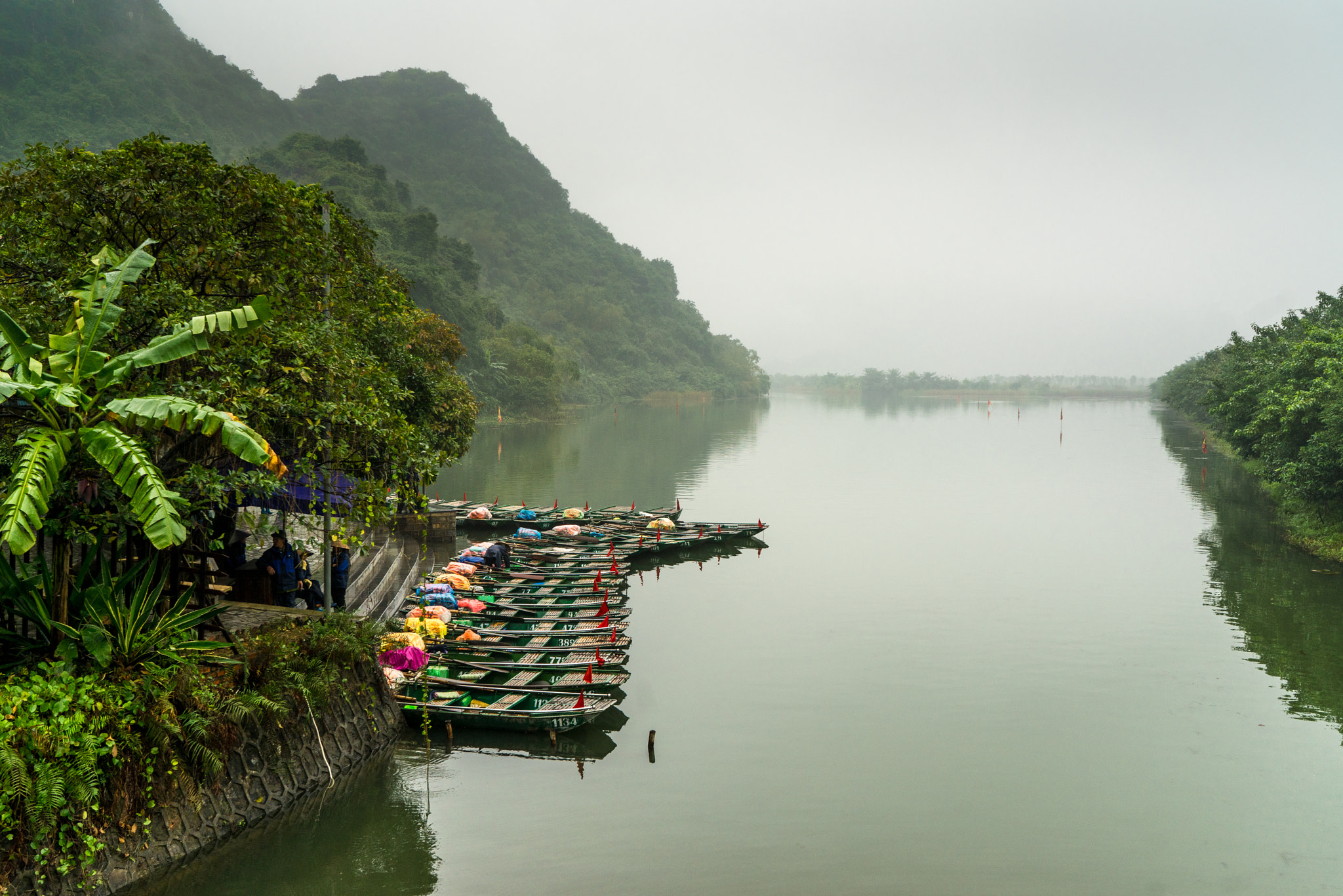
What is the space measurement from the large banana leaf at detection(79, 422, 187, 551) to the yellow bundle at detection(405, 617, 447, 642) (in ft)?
21.7

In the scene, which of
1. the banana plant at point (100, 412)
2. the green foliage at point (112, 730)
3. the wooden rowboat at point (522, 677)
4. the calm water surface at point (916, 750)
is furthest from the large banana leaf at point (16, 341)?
the wooden rowboat at point (522, 677)

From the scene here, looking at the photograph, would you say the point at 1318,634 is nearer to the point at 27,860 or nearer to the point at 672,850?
the point at 672,850

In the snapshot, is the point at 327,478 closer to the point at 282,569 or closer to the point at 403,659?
the point at 282,569

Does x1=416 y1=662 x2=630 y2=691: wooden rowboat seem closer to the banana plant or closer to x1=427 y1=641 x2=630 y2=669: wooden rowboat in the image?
x1=427 y1=641 x2=630 y2=669: wooden rowboat

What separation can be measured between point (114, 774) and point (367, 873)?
10.1 feet

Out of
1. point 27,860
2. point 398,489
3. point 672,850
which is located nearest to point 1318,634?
point 672,850

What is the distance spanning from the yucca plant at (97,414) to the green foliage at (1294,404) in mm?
26676

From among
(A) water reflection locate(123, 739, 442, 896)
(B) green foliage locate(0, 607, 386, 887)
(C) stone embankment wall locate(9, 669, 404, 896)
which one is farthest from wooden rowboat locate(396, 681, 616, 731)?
(B) green foliage locate(0, 607, 386, 887)

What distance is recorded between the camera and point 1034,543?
1214 inches

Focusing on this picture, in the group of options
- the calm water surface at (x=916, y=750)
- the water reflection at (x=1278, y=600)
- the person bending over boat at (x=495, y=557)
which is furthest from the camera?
the person bending over boat at (x=495, y=557)

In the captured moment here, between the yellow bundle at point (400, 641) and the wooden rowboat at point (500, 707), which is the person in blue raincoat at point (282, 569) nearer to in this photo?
the yellow bundle at point (400, 641)

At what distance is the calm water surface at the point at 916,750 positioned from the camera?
1035cm

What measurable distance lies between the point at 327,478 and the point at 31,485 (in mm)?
4508

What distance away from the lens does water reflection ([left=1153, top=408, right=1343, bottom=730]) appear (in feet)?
55.4
